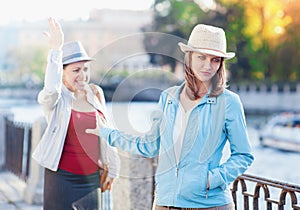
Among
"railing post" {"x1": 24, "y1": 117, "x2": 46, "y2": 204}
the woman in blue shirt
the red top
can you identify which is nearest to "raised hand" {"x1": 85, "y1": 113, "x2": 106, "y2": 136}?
the red top

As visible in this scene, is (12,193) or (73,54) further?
(12,193)

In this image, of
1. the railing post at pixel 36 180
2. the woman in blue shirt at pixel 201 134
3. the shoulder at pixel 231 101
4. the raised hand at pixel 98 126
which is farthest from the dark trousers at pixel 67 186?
the railing post at pixel 36 180

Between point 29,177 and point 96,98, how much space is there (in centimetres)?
405

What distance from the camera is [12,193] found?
25.6 feet

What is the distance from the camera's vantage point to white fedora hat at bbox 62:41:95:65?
377 cm

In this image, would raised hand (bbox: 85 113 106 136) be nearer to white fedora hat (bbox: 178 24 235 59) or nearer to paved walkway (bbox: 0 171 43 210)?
white fedora hat (bbox: 178 24 235 59)

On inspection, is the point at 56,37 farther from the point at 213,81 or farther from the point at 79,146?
the point at 213,81

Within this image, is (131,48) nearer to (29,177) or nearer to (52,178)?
(52,178)

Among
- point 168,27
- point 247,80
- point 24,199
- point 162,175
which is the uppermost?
point 168,27

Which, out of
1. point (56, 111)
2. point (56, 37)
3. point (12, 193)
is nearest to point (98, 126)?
point (56, 111)

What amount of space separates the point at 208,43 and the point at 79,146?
4.05ft

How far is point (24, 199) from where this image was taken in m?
7.40

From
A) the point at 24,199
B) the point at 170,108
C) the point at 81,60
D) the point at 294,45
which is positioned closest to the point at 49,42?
the point at 81,60

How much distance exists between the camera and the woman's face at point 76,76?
381cm
